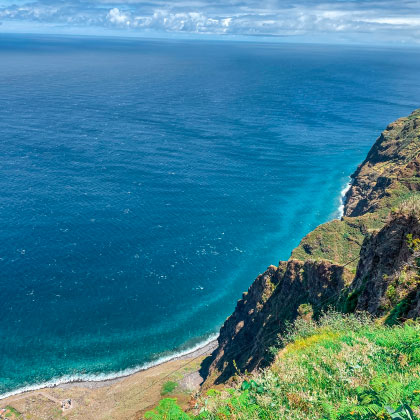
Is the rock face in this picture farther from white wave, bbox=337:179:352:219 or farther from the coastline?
white wave, bbox=337:179:352:219

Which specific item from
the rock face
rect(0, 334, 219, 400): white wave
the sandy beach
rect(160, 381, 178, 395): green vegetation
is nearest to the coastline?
rect(0, 334, 219, 400): white wave

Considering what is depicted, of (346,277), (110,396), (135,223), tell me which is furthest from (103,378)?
(346,277)

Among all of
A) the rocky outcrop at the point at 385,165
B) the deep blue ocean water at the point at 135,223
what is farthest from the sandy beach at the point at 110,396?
the rocky outcrop at the point at 385,165

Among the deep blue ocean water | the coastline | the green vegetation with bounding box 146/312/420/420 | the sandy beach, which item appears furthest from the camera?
the deep blue ocean water

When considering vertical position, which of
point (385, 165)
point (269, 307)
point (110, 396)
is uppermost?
point (385, 165)

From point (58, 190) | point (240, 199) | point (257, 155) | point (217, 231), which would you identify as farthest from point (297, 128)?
point (58, 190)

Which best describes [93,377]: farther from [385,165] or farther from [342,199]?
[385,165]
